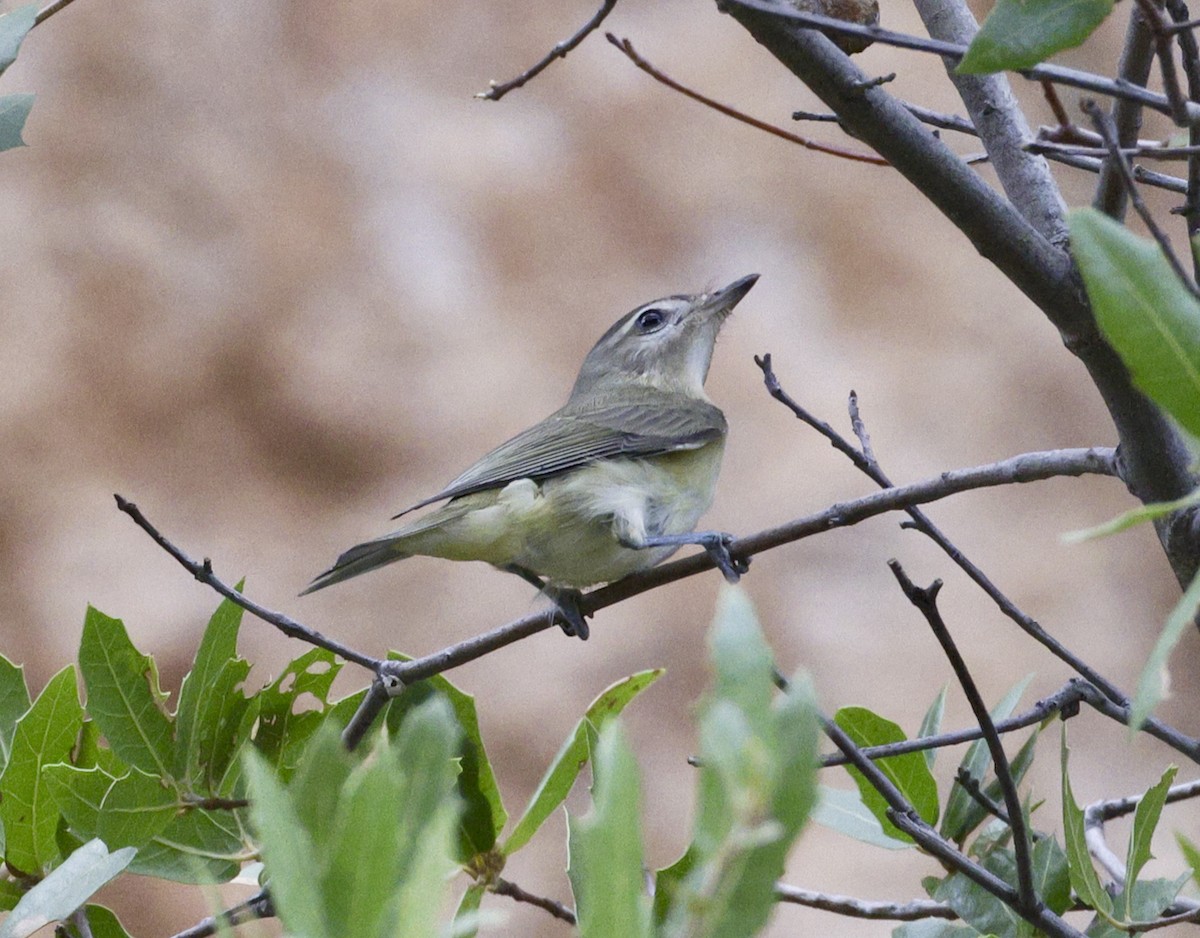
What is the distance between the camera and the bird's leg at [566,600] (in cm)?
267

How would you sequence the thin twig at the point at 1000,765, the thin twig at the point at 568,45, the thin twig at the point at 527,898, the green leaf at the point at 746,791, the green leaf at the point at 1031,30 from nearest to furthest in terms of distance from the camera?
the green leaf at the point at 746,791
the green leaf at the point at 1031,30
the thin twig at the point at 1000,765
the thin twig at the point at 568,45
the thin twig at the point at 527,898

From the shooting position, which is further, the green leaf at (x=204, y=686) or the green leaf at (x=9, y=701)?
the green leaf at (x=9, y=701)

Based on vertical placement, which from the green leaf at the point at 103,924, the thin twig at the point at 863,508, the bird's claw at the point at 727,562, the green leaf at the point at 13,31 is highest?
the green leaf at the point at 13,31

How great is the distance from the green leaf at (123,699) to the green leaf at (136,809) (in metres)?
0.04

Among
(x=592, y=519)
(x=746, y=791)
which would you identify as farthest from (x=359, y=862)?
(x=592, y=519)

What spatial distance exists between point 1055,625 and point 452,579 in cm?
209

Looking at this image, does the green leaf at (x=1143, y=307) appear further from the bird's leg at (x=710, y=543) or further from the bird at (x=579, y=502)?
the bird at (x=579, y=502)

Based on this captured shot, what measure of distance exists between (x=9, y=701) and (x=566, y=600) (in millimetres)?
1218

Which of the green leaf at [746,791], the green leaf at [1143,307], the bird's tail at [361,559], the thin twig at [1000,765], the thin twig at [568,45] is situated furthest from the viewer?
the bird's tail at [361,559]

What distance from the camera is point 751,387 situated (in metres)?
5.14

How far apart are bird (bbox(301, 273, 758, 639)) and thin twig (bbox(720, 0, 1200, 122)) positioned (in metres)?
1.17

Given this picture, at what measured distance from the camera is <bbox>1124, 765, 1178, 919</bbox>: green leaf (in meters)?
1.30

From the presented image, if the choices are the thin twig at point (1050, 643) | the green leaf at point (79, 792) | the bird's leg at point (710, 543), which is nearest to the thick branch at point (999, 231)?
the thin twig at point (1050, 643)

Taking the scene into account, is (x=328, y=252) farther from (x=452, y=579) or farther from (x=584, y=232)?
(x=452, y=579)
